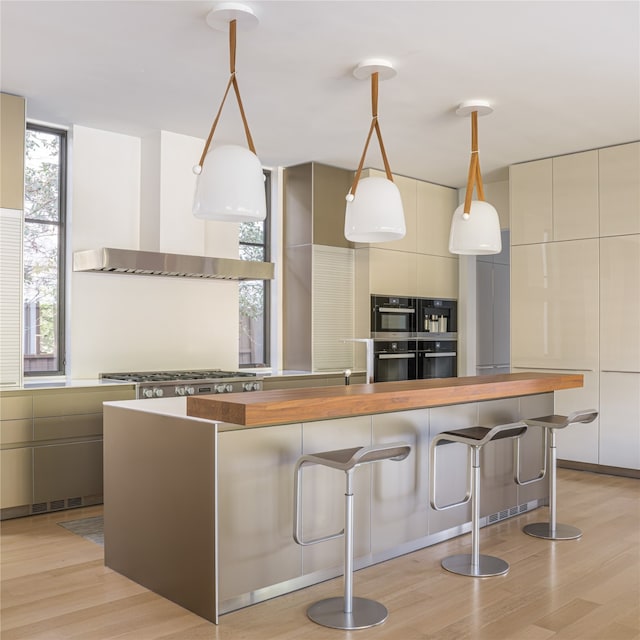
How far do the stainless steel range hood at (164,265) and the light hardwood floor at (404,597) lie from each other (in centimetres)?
187

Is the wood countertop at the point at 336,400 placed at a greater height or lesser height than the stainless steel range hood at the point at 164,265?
lesser

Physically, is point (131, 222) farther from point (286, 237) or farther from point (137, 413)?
point (137, 413)

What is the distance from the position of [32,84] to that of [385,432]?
3180 millimetres

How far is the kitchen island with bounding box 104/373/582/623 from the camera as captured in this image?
286 cm

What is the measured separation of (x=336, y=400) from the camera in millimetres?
2986

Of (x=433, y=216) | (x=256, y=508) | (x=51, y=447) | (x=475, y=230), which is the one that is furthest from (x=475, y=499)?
(x=433, y=216)

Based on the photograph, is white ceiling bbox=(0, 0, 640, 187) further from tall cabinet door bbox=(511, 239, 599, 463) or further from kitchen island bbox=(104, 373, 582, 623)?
kitchen island bbox=(104, 373, 582, 623)

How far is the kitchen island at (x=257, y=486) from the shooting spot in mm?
2859

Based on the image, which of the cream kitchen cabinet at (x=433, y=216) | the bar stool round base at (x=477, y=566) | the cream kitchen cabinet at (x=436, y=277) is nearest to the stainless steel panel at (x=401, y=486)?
the bar stool round base at (x=477, y=566)

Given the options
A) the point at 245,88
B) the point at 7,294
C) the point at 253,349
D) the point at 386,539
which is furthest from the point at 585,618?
the point at 253,349

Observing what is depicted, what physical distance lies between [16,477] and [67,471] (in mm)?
330

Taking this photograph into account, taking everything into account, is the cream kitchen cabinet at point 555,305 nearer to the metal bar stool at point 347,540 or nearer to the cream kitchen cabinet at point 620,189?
the cream kitchen cabinet at point 620,189

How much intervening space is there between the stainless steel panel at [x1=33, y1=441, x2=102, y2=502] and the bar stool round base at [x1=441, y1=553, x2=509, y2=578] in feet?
8.18

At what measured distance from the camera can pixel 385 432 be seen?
3590 mm
